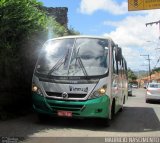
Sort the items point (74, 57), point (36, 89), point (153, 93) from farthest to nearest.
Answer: point (153, 93) → point (74, 57) → point (36, 89)

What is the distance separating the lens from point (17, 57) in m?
13.2

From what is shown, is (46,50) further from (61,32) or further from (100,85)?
(61,32)

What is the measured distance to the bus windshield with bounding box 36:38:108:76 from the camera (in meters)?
11.7

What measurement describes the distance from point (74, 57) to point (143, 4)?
11780mm

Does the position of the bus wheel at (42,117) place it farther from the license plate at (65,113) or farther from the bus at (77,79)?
the license plate at (65,113)

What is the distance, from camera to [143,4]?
2272 centimetres

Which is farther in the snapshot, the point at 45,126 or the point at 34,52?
the point at 34,52

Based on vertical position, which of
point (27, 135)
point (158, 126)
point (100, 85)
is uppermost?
point (100, 85)

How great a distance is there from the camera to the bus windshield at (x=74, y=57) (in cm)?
1171

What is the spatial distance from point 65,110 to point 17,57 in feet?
9.22

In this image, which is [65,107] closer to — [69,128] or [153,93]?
[69,128]

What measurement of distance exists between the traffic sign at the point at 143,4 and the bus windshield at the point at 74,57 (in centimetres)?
1074

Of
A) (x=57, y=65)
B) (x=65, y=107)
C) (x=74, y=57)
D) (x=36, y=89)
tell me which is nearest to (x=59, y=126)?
(x=65, y=107)

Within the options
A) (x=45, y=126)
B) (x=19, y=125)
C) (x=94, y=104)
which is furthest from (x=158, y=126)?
(x=19, y=125)
